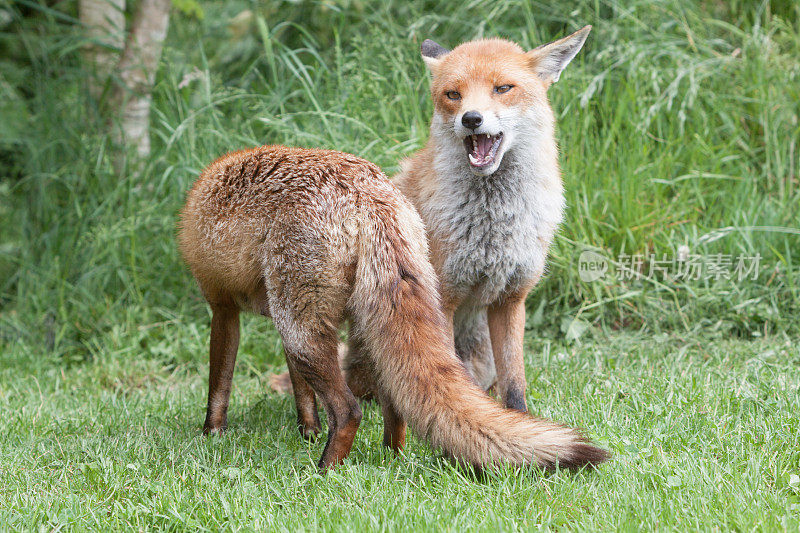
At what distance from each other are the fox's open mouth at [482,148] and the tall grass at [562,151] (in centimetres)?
168

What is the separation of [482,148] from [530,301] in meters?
2.11

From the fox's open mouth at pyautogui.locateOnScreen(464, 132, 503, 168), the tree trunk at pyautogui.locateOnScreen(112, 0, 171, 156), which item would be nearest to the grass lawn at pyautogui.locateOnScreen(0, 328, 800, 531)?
the fox's open mouth at pyautogui.locateOnScreen(464, 132, 503, 168)

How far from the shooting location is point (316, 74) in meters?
6.18

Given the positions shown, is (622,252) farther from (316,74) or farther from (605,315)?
(316,74)

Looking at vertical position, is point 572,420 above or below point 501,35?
below

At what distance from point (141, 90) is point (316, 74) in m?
1.59

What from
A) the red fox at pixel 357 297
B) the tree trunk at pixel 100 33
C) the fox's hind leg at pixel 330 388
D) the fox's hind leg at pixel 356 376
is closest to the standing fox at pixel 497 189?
the fox's hind leg at pixel 356 376

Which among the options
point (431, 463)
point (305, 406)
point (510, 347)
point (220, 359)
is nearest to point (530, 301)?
point (510, 347)

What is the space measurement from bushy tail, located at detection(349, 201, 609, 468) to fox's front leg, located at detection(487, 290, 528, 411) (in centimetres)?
80

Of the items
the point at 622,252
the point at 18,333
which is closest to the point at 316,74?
the point at 622,252

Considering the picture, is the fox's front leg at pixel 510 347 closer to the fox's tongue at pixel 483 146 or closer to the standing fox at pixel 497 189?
the standing fox at pixel 497 189

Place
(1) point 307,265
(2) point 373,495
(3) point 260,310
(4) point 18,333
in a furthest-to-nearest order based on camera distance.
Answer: (4) point 18,333 < (3) point 260,310 < (1) point 307,265 < (2) point 373,495

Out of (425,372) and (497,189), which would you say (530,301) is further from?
(425,372)

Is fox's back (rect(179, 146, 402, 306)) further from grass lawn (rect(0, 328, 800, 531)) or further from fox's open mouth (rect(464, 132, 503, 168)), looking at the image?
grass lawn (rect(0, 328, 800, 531))
